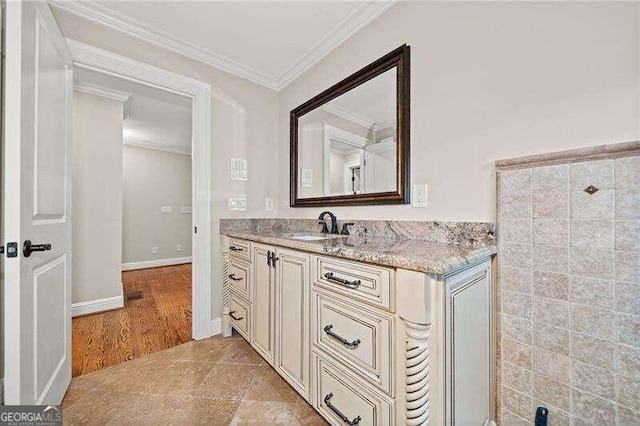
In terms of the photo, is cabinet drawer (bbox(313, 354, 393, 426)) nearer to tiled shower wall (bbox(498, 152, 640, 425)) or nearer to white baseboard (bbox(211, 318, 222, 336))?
tiled shower wall (bbox(498, 152, 640, 425))

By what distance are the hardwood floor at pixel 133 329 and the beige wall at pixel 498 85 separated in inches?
77.8

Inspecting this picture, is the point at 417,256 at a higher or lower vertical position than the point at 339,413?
higher

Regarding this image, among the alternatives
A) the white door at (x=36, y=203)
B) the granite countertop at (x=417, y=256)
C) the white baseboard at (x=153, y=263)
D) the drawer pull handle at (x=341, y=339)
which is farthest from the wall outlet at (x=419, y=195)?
the white baseboard at (x=153, y=263)

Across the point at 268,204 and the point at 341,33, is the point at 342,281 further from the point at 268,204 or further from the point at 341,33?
the point at 341,33

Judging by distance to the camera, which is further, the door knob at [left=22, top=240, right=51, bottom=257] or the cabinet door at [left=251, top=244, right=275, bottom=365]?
the cabinet door at [left=251, top=244, right=275, bottom=365]

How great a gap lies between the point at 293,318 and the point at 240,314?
2.37ft

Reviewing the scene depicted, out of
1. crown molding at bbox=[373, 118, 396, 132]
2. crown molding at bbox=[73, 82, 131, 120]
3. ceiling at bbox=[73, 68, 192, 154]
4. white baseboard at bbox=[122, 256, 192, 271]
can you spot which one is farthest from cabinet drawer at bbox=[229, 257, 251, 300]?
white baseboard at bbox=[122, 256, 192, 271]

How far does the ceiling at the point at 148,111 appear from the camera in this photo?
206 cm

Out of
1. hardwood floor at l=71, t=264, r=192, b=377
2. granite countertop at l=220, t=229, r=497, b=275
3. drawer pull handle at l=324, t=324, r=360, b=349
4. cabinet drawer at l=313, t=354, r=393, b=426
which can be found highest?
granite countertop at l=220, t=229, r=497, b=275

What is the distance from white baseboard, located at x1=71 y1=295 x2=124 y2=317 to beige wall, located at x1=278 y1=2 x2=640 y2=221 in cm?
287

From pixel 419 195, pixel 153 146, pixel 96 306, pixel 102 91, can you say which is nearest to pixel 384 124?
pixel 419 195

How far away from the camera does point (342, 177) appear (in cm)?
188

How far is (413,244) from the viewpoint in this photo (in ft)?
4.00

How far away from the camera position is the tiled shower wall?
0.82 m
